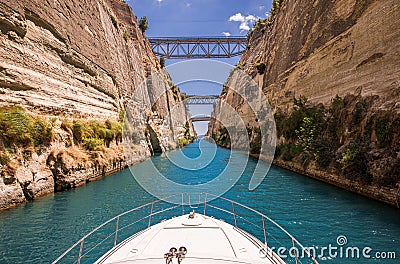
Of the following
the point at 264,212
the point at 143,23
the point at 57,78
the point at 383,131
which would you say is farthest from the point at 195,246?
the point at 143,23

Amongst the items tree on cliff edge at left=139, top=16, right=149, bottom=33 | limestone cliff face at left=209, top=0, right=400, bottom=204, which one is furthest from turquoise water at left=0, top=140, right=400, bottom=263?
tree on cliff edge at left=139, top=16, right=149, bottom=33

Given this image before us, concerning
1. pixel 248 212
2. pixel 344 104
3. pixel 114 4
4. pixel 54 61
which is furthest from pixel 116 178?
pixel 114 4

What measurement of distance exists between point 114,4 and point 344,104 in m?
33.7

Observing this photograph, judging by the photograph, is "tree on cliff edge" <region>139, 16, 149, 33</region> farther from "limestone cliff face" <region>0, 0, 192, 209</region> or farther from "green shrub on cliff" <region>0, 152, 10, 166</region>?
"green shrub on cliff" <region>0, 152, 10, 166</region>

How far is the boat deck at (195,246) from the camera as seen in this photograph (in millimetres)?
3176

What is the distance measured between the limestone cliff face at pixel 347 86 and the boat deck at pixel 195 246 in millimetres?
7208

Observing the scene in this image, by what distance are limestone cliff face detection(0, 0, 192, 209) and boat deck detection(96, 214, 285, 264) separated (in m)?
6.67

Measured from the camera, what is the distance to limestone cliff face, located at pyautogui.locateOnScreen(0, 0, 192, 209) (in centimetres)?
928

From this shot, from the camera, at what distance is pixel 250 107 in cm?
3525

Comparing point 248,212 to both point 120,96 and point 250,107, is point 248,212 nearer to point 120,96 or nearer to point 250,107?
point 120,96

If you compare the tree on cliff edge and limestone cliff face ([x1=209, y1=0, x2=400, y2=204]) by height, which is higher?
the tree on cliff edge

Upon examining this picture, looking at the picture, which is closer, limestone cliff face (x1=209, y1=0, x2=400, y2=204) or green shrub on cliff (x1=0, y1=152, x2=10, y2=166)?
green shrub on cliff (x1=0, y1=152, x2=10, y2=166)

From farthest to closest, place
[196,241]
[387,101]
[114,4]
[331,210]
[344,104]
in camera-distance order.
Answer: [114,4]
[344,104]
[387,101]
[331,210]
[196,241]

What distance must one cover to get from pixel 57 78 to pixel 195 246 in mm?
13191
